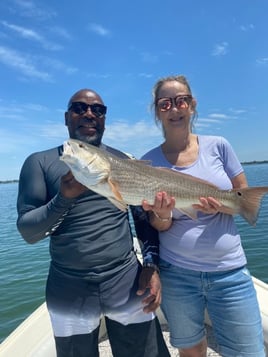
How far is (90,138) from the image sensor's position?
3.61 m

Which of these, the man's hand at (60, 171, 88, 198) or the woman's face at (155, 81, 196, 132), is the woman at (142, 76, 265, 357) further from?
the man's hand at (60, 171, 88, 198)

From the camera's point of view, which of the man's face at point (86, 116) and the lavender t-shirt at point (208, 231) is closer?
the lavender t-shirt at point (208, 231)

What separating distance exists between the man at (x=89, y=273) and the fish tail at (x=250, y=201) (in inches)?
39.2

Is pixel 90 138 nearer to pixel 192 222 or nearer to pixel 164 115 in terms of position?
pixel 164 115

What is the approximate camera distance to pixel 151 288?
3.19 meters

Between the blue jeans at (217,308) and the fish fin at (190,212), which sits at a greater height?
the fish fin at (190,212)

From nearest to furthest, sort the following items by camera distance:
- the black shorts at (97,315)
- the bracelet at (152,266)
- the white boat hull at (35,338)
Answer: the black shorts at (97,315), the bracelet at (152,266), the white boat hull at (35,338)

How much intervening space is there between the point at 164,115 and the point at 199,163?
0.61 m

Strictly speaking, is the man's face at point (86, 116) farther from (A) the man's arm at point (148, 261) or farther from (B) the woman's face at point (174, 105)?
(A) the man's arm at point (148, 261)

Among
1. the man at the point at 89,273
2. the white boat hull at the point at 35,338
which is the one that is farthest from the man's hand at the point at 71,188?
the white boat hull at the point at 35,338

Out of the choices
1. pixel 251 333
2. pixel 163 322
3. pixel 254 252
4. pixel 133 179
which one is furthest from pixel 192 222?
pixel 254 252

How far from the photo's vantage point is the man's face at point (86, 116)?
11.8 feet

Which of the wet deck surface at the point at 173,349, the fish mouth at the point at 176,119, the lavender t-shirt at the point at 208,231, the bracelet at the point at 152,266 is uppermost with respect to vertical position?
the fish mouth at the point at 176,119

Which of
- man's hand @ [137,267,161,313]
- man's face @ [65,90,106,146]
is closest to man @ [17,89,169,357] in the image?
man's hand @ [137,267,161,313]
